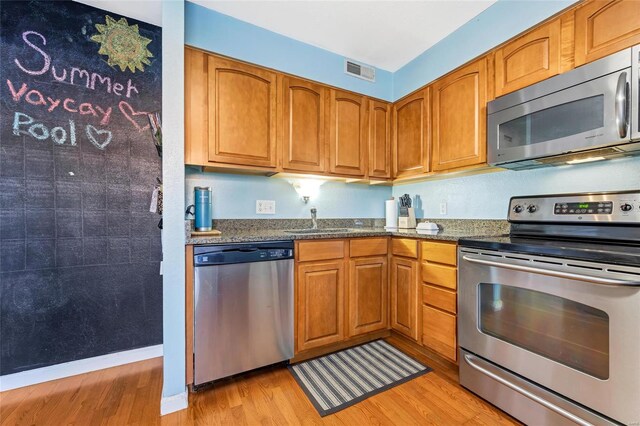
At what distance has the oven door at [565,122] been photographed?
1354 mm

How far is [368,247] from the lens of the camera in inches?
90.7

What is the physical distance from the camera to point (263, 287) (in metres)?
1.86

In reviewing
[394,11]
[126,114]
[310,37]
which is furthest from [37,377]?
[394,11]

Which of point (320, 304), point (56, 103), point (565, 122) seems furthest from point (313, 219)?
point (56, 103)

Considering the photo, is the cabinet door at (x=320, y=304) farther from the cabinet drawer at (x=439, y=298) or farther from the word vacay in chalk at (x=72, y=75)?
the word vacay in chalk at (x=72, y=75)

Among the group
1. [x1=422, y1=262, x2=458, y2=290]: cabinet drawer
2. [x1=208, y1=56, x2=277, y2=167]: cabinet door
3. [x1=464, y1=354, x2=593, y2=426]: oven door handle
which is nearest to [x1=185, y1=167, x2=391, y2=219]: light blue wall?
[x1=208, y1=56, x2=277, y2=167]: cabinet door

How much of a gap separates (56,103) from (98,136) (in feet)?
0.96

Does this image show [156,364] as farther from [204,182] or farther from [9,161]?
[9,161]

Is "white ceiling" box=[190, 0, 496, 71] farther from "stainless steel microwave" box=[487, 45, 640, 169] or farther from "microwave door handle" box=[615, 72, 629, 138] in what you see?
"microwave door handle" box=[615, 72, 629, 138]

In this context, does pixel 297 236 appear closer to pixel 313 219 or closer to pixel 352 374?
pixel 313 219

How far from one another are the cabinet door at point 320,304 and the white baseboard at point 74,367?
119 cm

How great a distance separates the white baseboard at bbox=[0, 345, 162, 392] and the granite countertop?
1.08 meters

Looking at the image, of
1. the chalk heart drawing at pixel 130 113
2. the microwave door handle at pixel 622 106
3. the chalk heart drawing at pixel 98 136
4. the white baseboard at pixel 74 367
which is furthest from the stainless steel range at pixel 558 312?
the chalk heart drawing at pixel 98 136

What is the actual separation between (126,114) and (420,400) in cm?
281
